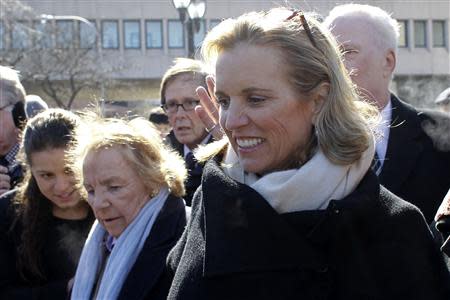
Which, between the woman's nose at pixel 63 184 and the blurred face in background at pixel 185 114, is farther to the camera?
the blurred face in background at pixel 185 114

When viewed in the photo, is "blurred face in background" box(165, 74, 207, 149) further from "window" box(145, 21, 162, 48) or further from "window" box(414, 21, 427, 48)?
"window" box(414, 21, 427, 48)

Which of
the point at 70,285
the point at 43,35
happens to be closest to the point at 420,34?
the point at 43,35

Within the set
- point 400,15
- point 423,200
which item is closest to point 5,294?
point 423,200

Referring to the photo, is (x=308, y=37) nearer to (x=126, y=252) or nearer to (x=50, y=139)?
(x=126, y=252)

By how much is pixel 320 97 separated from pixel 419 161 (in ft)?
4.66

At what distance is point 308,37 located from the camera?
2.68 meters

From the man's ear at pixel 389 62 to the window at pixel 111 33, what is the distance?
46011mm

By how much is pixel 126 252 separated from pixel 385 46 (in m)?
1.72

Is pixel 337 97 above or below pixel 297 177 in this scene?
above

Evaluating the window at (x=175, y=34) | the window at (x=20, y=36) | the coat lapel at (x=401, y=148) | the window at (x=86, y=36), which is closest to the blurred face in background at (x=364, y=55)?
the coat lapel at (x=401, y=148)

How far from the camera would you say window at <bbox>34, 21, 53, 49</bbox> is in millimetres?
34947

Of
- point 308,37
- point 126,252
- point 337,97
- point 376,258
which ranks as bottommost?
point 126,252

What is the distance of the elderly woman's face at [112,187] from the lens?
365 centimetres

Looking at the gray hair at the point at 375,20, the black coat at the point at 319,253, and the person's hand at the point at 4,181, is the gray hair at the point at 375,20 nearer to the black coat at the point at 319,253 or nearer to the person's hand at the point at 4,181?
the black coat at the point at 319,253
